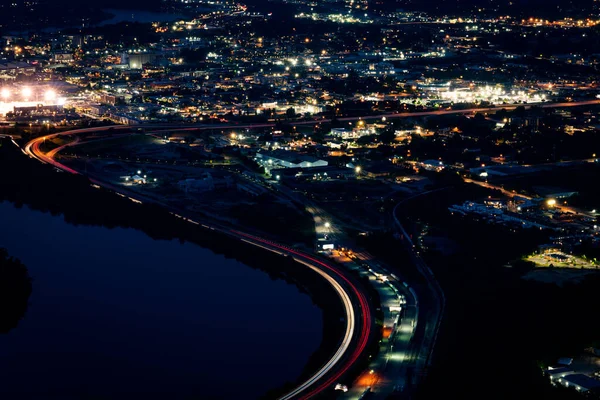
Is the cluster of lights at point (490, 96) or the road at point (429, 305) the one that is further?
the cluster of lights at point (490, 96)

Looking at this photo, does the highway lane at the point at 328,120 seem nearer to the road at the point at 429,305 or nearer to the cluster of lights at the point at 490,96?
the cluster of lights at the point at 490,96

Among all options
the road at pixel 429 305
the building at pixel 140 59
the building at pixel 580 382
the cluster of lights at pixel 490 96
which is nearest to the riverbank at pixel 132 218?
the road at pixel 429 305

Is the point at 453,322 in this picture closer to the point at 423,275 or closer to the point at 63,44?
the point at 423,275

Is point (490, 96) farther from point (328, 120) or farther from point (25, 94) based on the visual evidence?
point (25, 94)

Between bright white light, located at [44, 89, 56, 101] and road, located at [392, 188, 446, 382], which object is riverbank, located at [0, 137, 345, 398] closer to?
road, located at [392, 188, 446, 382]

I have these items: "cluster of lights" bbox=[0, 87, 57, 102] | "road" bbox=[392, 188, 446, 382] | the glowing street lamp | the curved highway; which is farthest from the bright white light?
"road" bbox=[392, 188, 446, 382]

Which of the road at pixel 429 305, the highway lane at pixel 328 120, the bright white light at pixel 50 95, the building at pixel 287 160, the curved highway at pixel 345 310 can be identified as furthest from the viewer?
the bright white light at pixel 50 95

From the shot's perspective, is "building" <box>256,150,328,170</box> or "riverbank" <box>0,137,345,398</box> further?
"building" <box>256,150,328,170</box>

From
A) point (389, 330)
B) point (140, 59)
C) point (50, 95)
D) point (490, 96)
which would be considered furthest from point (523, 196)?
point (140, 59)

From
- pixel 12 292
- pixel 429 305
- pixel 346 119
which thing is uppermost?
pixel 346 119

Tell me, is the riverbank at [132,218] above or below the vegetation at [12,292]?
above
